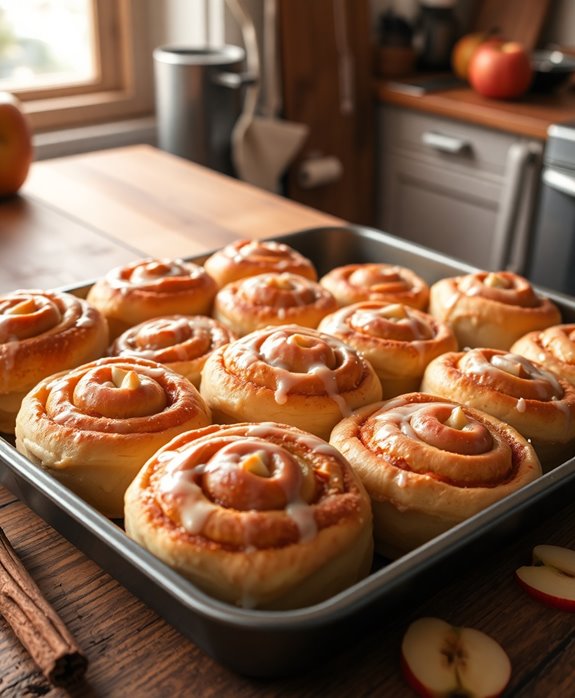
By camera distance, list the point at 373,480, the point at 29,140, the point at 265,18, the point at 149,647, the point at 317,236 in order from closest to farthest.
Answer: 1. the point at 149,647
2. the point at 373,480
3. the point at 317,236
4. the point at 29,140
5. the point at 265,18

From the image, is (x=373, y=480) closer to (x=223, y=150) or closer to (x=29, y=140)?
(x=29, y=140)

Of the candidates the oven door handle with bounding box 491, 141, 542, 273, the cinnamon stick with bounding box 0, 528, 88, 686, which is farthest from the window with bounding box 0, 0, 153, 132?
the cinnamon stick with bounding box 0, 528, 88, 686

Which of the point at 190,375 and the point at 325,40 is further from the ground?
the point at 325,40

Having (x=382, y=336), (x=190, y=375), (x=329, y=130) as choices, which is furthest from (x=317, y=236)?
(x=329, y=130)

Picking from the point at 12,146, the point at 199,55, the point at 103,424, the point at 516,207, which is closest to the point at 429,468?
the point at 103,424

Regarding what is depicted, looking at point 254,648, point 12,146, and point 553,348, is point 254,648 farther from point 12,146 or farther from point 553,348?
point 12,146

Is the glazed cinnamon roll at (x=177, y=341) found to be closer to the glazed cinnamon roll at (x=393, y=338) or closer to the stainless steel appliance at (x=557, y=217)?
the glazed cinnamon roll at (x=393, y=338)

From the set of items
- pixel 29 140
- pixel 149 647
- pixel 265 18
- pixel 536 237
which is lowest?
pixel 536 237

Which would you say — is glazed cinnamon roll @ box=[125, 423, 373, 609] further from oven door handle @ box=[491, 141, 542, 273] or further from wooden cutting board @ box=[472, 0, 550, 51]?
wooden cutting board @ box=[472, 0, 550, 51]
